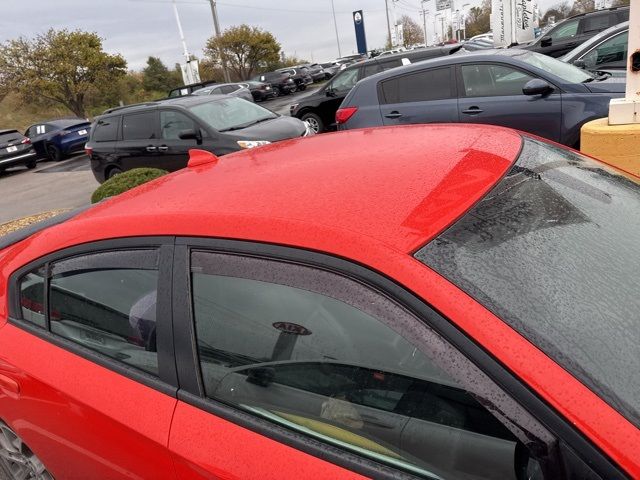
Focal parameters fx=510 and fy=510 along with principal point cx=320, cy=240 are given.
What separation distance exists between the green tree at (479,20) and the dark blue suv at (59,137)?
195ft

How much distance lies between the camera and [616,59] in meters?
9.07

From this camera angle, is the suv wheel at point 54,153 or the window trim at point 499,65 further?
the suv wheel at point 54,153

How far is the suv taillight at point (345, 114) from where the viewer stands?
740cm

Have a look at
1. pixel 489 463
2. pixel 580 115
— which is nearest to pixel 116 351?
pixel 489 463

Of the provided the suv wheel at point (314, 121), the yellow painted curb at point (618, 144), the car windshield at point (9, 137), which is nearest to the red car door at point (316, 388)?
the yellow painted curb at point (618, 144)

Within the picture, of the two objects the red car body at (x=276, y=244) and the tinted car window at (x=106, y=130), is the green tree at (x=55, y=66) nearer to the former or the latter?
the tinted car window at (x=106, y=130)

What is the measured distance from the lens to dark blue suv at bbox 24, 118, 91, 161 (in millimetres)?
17766

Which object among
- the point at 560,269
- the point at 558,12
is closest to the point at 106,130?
the point at 560,269

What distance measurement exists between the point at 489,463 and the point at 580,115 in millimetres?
5707

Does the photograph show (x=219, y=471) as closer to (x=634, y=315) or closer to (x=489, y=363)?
(x=489, y=363)

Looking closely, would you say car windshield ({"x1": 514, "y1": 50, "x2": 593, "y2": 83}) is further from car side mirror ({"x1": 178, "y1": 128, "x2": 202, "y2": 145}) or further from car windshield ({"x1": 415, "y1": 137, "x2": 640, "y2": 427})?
car windshield ({"x1": 415, "y1": 137, "x2": 640, "y2": 427})

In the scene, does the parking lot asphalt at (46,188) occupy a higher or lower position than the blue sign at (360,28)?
lower

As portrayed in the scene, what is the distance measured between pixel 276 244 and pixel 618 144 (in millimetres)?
3527

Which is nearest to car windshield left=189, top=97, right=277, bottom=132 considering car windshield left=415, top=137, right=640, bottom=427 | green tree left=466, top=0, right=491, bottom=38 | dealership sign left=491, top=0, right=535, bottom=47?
car windshield left=415, top=137, right=640, bottom=427
